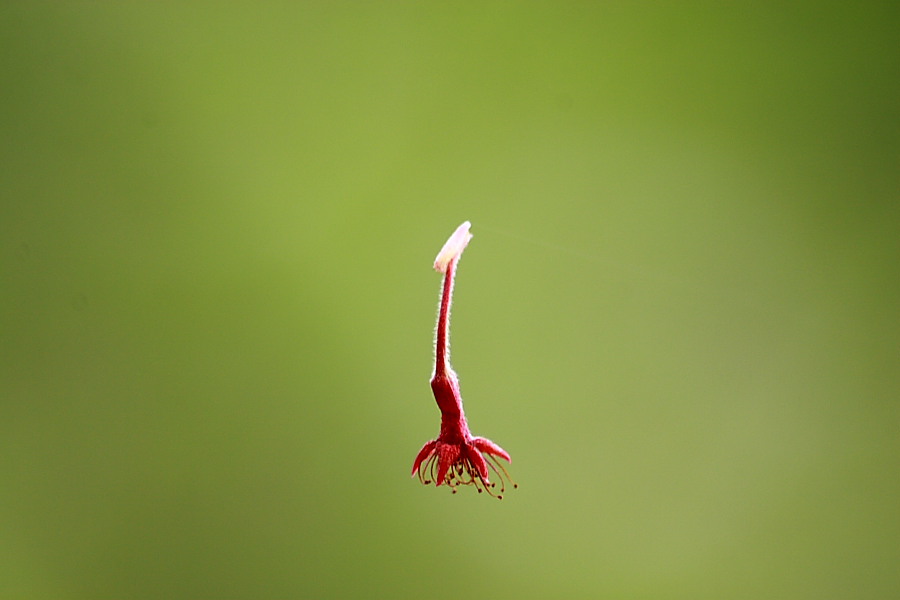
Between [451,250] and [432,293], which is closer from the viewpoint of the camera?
[451,250]

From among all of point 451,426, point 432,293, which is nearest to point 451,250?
point 451,426

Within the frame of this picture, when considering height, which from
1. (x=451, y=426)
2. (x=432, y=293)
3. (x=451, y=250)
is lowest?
(x=451, y=426)

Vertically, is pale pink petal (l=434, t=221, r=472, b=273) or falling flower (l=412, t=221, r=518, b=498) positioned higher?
pale pink petal (l=434, t=221, r=472, b=273)

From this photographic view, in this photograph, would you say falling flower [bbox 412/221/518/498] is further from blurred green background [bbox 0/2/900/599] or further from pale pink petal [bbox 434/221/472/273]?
blurred green background [bbox 0/2/900/599]

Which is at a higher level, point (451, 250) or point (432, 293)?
point (432, 293)

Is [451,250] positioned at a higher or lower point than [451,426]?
higher

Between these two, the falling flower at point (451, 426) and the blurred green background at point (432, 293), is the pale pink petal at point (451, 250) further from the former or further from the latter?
the blurred green background at point (432, 293)

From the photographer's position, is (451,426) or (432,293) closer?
(451,426)

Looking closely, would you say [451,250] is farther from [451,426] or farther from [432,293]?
[432,293]

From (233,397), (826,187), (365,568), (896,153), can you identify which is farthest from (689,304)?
(233,397)

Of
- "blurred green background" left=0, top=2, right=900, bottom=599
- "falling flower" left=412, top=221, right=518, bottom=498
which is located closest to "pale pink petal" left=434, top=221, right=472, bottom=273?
"falling flower" left=412, top=221, right=518, bottom=498
